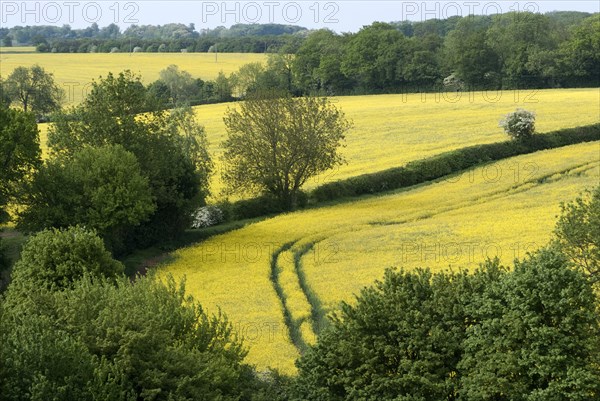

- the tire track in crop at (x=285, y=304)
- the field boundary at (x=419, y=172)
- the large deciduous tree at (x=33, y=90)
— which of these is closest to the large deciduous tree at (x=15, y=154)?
the field boundary at (x=419, y=172)

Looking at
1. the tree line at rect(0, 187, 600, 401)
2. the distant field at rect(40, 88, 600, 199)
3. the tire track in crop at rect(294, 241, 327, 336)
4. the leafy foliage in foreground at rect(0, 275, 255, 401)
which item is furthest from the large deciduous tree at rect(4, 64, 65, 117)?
the tree line at rect(0, 187, 600, 401)

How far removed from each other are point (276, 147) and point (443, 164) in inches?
502

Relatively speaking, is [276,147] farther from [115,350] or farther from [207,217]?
[115,350]

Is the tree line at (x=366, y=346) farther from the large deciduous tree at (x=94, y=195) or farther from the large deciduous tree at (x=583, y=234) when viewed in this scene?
the large deciduous tree at (x=94, y=195)

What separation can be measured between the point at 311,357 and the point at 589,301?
636cm

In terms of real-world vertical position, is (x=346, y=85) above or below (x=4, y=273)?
above

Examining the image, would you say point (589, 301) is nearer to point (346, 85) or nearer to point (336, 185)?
point (336, 185)

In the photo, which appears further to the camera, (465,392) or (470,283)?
(470,283)

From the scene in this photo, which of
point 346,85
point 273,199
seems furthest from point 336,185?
point 346,85

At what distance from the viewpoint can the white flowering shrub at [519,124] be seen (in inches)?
2378

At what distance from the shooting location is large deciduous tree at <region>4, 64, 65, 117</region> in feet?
277

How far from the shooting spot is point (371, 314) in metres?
19.8

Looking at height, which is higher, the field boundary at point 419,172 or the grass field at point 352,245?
the field boundary at point 419,172

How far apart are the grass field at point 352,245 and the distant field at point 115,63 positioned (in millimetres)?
62894
